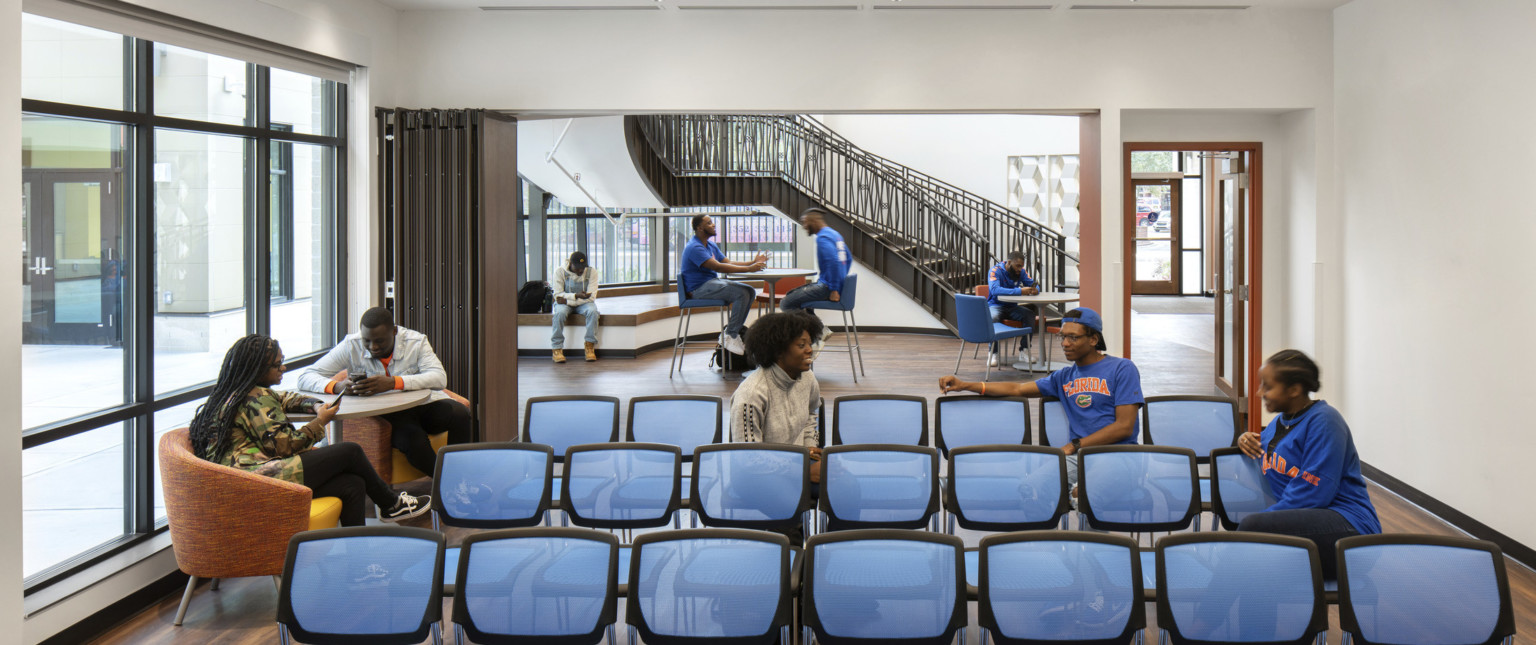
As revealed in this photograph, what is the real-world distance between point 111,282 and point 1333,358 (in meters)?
7.02

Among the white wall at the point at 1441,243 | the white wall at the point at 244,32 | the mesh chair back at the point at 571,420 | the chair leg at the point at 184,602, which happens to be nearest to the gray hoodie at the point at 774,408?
the mesh chair back at the point at 571,420

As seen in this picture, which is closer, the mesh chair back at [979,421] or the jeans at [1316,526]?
the jeans at [1316,526]

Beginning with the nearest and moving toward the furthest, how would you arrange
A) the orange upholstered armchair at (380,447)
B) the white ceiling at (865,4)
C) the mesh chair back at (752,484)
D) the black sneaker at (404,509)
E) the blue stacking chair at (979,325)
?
the mesh chair back at (752,484), the black sneaker at (404,509), the orange upholstered armchair at (380,447), the white ceiling at (865,4), the blue stacking chair at (979,325)

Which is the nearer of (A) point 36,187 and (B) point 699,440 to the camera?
(A) point 36,187

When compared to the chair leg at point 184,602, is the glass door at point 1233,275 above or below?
above

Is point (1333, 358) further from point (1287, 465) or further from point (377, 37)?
point (377, 37)

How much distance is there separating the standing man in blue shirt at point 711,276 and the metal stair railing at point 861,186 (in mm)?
3927

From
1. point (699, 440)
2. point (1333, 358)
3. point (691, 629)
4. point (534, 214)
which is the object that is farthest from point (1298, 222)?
point (534, 214)

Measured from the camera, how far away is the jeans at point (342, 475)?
449cm

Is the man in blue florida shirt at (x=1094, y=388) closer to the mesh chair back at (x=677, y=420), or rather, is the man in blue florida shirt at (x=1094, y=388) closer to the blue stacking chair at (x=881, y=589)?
the mesh chair back at (x=677, y=420)

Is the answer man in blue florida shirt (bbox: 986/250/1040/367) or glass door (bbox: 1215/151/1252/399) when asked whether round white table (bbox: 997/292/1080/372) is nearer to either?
man in blue florida shirt (bbox: 986/250/1040/367)

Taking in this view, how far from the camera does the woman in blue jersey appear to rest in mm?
3430

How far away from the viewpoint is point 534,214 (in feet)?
46.2

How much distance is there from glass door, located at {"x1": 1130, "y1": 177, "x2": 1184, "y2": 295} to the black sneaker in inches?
685
